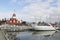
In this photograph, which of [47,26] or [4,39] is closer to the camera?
[4,39]

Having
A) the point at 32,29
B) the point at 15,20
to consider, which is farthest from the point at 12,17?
the point at 32,29

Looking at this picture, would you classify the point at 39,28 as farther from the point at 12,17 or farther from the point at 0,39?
the point at 0,39

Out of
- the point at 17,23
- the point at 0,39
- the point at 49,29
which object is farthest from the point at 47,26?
the point at 0,39

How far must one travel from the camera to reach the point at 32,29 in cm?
10762

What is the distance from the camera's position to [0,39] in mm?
37594

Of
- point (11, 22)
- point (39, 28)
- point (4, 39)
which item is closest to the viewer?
point (4, 39)

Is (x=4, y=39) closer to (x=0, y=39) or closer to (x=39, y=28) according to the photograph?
(x=0, y=39)

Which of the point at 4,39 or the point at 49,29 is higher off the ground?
the point at 4,39

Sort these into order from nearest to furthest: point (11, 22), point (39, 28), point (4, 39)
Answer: point (4, 39) → point (39, 28) → point (11, 22)

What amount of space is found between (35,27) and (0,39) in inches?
2792

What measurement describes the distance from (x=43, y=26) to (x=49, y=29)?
3.82 metres

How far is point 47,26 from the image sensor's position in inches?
4318

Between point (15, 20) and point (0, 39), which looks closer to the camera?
point (0, 39)

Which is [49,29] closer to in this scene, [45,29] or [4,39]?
[45,29]
